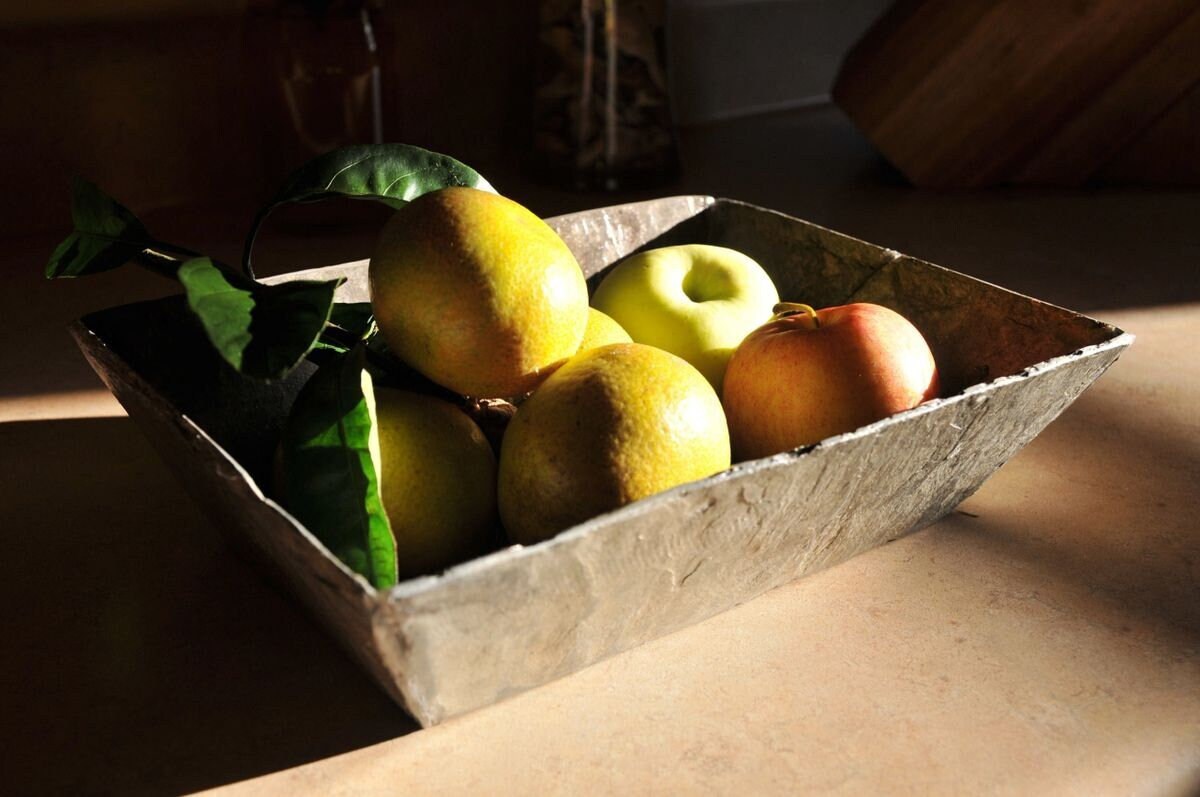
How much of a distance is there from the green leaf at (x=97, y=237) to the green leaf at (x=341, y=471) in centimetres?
13

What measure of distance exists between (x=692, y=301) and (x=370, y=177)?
200 mm

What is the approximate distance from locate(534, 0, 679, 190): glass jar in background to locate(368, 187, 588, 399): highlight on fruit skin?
60 cm

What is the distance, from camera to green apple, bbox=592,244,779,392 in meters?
0.65

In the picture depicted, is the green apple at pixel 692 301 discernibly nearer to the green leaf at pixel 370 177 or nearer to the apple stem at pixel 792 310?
the apple stem at pixel 792 310

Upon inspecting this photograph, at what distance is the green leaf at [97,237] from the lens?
550mm

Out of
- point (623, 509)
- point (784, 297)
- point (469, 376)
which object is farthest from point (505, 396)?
point (784, 297)

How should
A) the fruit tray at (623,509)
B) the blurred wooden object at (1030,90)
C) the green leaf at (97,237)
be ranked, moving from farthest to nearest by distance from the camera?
1. the blurred wooden object at (1030,90)
2. the green leaf at (97,237)
3. the fruit tray at (623,509)

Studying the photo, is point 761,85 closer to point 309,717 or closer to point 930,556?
point 930,556

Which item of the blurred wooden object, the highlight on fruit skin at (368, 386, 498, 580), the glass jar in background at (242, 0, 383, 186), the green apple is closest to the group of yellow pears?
the highlight on fruit skin at (368, 386, 498, 580)

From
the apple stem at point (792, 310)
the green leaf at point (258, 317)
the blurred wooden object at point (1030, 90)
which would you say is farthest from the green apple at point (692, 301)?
the blurred wooden object at point (1030, 90)

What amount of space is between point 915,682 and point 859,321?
0.58 feet

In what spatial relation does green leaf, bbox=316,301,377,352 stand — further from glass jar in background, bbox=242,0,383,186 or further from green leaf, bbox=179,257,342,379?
glass jar in background, bbox=242,0,383,186

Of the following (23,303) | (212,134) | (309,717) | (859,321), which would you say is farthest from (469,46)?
(309,717)

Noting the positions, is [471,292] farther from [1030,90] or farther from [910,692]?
[1030,90]
